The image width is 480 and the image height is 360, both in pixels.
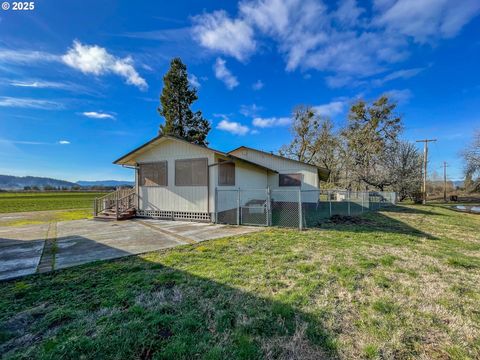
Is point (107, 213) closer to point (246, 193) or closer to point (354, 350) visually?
point (246, 193)

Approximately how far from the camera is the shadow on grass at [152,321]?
79.8 inches

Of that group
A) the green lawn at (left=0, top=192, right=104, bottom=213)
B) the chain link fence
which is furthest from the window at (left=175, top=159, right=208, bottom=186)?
the green lawn at (left=0, top=192, right=104, bottom=213)

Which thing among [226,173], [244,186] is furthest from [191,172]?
[244,186]

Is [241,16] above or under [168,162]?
above

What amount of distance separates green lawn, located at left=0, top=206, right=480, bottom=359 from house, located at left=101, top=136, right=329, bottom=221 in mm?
4976

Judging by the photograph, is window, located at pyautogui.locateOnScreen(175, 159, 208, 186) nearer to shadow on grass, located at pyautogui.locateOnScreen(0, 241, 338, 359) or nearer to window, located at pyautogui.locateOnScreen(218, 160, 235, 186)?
window, located at pyautogui.locateOnScreen(218, 160, 235, 186)

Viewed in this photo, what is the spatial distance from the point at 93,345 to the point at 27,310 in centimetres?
148

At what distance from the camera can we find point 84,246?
19.1 feet

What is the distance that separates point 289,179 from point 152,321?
14.6m

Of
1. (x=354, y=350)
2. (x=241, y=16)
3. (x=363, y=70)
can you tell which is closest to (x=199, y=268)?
(x=354, y=350)

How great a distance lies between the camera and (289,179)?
16156 mm

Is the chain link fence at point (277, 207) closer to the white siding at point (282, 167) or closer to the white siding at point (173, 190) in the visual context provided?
the white siding at point (282, 167)

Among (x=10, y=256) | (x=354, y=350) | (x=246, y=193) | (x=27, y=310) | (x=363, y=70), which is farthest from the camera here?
(x=363, y=70)

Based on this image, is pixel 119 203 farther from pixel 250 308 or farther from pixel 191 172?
pixel 250 308
